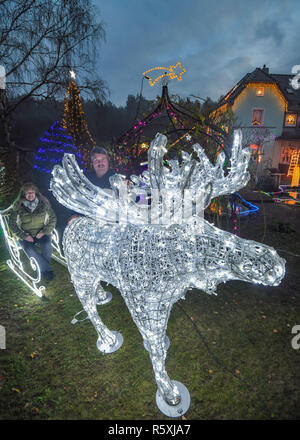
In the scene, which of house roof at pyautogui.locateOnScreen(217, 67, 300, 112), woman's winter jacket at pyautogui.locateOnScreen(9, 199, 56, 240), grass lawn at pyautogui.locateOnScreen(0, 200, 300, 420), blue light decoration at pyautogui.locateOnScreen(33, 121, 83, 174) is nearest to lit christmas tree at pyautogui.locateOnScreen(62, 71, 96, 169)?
blue light decoration at pyautogui.locateOnScreen(33, 121, 83, 174)

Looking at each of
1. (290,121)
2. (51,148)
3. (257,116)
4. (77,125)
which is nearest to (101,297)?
(51,148)

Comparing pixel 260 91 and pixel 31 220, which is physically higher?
pixel 260 91

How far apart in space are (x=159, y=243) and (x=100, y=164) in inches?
89.8

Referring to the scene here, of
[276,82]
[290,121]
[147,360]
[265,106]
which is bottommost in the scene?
[147,360]

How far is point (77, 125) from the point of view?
10945 millimetres

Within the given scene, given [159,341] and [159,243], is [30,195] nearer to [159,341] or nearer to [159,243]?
[159,243]

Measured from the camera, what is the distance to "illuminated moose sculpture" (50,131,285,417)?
1.47 meters

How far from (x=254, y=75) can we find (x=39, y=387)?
64.4ft

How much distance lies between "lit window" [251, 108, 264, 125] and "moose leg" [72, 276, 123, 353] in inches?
726

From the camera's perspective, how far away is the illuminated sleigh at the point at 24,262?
3.62m

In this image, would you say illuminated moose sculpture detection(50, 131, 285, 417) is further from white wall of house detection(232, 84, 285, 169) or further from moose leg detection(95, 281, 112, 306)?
white wall of house detection(232, 84, 285, 169)

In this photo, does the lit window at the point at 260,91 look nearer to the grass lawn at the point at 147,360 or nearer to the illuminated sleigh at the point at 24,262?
the grass lawn at the point at 147,360

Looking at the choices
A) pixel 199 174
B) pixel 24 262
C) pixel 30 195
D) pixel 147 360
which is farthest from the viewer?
pixel 24 262
